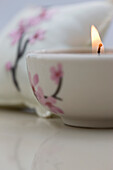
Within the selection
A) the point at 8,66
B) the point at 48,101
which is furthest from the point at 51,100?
the point at 8,66

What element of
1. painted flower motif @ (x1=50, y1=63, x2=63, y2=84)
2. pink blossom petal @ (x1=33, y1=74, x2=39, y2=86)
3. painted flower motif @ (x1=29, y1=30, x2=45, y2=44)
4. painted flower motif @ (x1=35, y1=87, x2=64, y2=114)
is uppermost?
painted flower motif @ (x1=29, y1=30, x2=45, y2=44)

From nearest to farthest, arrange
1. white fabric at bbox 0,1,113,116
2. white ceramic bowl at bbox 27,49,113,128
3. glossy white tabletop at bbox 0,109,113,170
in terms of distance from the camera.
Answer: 1. glossy white tabletop at bbox 0,109,113,170
2. white ceramic bowl at bbox 27,49,113,128
3. white fabric at bbox 0,1,113,116

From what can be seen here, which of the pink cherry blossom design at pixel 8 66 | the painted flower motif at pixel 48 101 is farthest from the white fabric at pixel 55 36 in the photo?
the painted flower motif at pixel 48 101

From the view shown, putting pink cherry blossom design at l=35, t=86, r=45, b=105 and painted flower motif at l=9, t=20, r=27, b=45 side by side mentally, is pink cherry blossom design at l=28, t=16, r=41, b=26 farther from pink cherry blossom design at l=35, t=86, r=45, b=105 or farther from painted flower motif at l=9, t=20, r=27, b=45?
pink cherry blossom design at l=35, t=86, r=45, b=105

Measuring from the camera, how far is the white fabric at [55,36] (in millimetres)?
749

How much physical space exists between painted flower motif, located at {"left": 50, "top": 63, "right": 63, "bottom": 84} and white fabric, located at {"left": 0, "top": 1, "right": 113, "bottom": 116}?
16 cm

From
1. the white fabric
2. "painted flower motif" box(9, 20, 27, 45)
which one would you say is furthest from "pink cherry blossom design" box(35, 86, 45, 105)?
"painted flower motif" box(9, 20, 27, 45)

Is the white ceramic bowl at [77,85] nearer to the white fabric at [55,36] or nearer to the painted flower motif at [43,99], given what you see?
the painted flower motif at [43,99]

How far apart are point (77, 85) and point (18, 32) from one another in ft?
1.13

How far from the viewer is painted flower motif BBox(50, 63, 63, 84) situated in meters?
0.54

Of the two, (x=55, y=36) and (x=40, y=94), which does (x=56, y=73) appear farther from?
(x=55, y=36)

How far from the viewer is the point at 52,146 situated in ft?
1.66

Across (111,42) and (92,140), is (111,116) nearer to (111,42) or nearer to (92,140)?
(92,140)

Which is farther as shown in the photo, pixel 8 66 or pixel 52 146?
pixel 8 66
